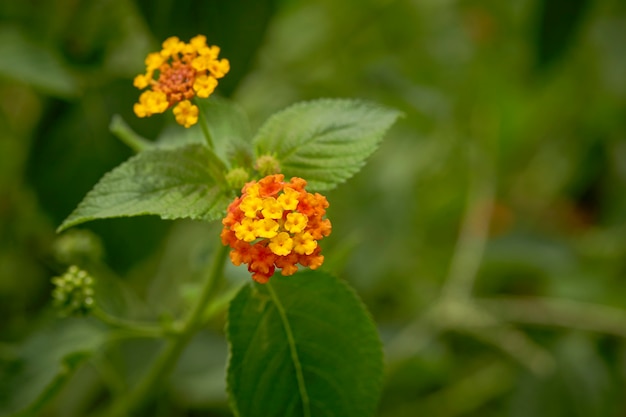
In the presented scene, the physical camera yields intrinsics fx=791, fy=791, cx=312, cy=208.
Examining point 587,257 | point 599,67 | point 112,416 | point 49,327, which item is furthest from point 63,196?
point 599,67

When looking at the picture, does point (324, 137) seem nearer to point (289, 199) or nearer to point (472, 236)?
point (289, 199)

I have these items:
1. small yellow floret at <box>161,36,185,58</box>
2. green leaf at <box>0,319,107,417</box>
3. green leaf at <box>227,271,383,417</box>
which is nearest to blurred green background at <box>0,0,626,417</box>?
green leaf at <box>0,319,107,417</box>

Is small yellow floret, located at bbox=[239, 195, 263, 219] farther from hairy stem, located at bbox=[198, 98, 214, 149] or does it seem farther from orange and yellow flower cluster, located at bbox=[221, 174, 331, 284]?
hairy stem, located at bbox=[198, 98, 214, 149]

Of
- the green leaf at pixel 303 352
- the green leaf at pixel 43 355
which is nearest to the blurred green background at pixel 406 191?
the green leaf at pixel 43 355

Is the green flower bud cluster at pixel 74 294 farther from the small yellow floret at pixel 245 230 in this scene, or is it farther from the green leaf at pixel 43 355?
the small yellow floret at pixel 245 230

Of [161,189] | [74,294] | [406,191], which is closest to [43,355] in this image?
[74,294]

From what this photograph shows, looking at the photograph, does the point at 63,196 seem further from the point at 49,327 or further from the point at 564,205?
the point at 564,205
